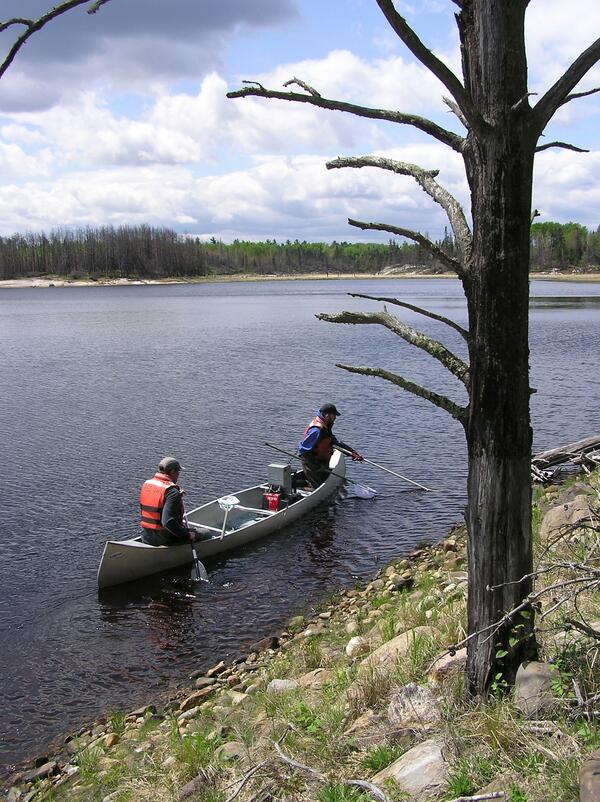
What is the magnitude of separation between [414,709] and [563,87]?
137 inches

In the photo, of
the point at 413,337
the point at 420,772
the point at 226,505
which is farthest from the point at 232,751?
the point at 226,505

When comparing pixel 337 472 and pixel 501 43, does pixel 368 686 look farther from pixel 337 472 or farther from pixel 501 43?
pixel 337 472

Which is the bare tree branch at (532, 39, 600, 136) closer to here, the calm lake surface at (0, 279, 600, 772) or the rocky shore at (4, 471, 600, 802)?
the rocky shore at (4, 471, 600, 802)

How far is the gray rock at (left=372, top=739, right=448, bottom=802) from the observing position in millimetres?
3814

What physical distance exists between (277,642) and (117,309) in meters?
68.0

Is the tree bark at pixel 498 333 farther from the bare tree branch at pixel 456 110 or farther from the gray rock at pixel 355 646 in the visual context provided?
the gray rock at pixel 355 646

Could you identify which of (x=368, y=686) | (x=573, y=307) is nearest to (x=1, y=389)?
(x=368, y=686)

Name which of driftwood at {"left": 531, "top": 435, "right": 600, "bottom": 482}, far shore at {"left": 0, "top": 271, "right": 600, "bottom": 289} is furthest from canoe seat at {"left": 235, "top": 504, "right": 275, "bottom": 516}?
far shore at {"left": 0, "top": 271, "right": 600, "bottom": 289}

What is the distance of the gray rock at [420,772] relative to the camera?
150 inches

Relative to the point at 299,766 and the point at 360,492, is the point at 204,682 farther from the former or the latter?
the point at 360,492

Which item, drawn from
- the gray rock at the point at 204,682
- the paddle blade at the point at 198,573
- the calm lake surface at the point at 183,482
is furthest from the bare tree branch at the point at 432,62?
the paddle blade at the point at 198,573

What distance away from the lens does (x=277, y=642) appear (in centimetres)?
984

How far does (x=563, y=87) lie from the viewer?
3842 millimetres

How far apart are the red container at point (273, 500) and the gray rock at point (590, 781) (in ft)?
39.3
